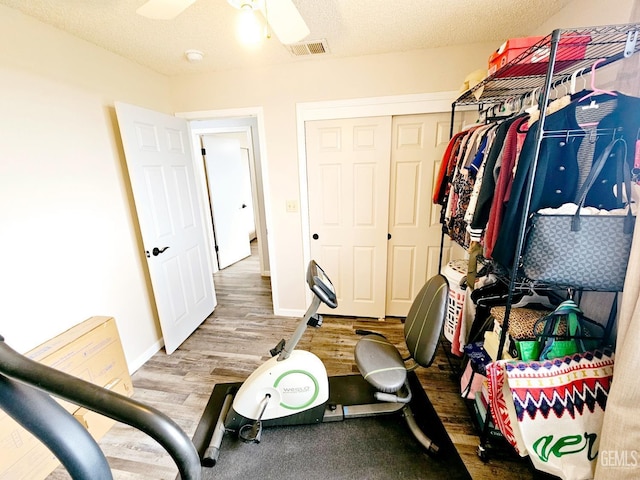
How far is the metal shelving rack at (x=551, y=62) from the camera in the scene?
0.98 meters

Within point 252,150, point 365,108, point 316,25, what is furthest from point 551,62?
point 252,150

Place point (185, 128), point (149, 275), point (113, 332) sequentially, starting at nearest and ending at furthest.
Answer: point (113, 332)
point (149, 275)
point (185, 128)

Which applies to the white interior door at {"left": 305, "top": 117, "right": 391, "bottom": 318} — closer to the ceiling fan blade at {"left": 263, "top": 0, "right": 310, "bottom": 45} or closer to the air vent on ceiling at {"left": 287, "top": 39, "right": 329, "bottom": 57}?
the air vent on ceiling at {"left": 287, "top": 39, "right": 329, "bottom": 57}

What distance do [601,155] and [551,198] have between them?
0.20m

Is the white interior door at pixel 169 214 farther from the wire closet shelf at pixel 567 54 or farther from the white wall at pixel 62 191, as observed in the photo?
the wire closet shelf at pixel 567 54

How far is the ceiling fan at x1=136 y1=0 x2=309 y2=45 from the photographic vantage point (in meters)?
1.08

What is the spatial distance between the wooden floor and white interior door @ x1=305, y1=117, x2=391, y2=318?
0.38 meters

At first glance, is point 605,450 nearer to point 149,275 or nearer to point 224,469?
point 224,469

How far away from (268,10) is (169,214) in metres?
1.74

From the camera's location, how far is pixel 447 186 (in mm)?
2002

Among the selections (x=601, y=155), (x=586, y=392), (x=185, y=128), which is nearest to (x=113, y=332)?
(x=185, y=128)

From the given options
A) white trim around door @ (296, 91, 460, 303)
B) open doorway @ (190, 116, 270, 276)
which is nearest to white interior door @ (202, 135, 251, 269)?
open doorway @ (190, 116, 270, 276)

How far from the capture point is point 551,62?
98cm

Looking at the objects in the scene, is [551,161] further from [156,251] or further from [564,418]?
[156,251]
